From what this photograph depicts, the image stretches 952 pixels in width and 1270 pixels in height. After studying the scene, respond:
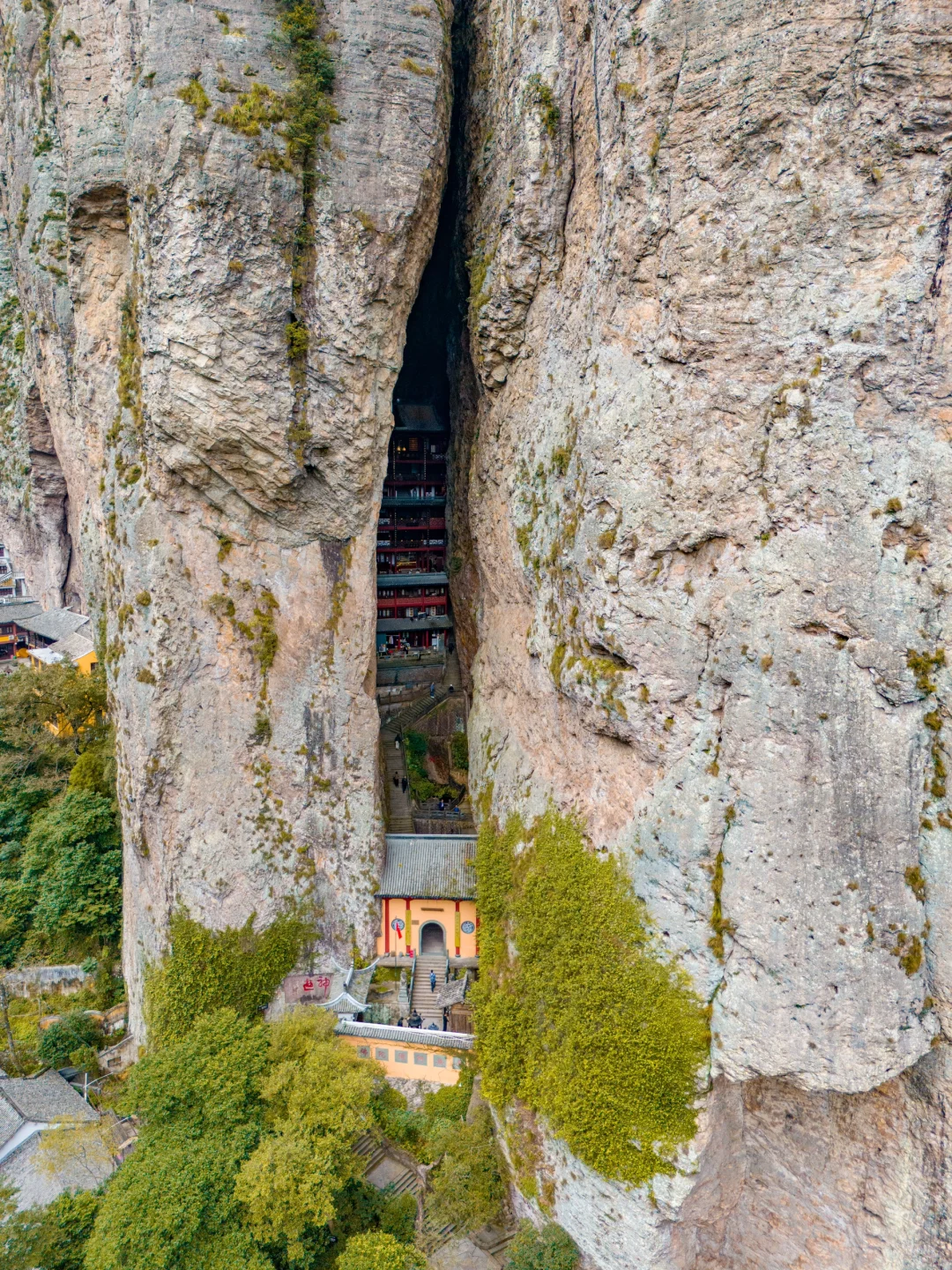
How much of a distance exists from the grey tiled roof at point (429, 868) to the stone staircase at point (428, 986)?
2296mm

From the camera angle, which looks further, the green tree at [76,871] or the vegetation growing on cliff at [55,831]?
the vegetation growing on cliff at [55,831]

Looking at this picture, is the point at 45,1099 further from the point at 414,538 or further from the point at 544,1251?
the point at 414,538

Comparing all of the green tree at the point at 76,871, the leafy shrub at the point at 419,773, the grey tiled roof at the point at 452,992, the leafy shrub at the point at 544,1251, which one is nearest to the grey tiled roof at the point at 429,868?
the grey tiled roof at the point at 452,992

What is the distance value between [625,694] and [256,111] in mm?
20138

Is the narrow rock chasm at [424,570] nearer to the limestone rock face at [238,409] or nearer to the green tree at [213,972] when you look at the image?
the limestone rock face at [238,409]

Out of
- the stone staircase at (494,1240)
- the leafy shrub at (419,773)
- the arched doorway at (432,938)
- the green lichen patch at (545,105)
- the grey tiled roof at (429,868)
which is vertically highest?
the green lichen patch at (545,105)

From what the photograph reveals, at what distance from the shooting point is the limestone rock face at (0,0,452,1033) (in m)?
21.5

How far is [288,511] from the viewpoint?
80.6 ft

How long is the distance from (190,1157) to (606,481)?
20.3m

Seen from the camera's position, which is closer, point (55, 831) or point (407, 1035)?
point (407, 1035)

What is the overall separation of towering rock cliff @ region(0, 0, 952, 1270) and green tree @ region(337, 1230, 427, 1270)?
4033mm

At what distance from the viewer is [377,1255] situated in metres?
17.4

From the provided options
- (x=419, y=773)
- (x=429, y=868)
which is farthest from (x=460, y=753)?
(x=429, y=868)

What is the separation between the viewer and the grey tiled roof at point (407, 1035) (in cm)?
2241
